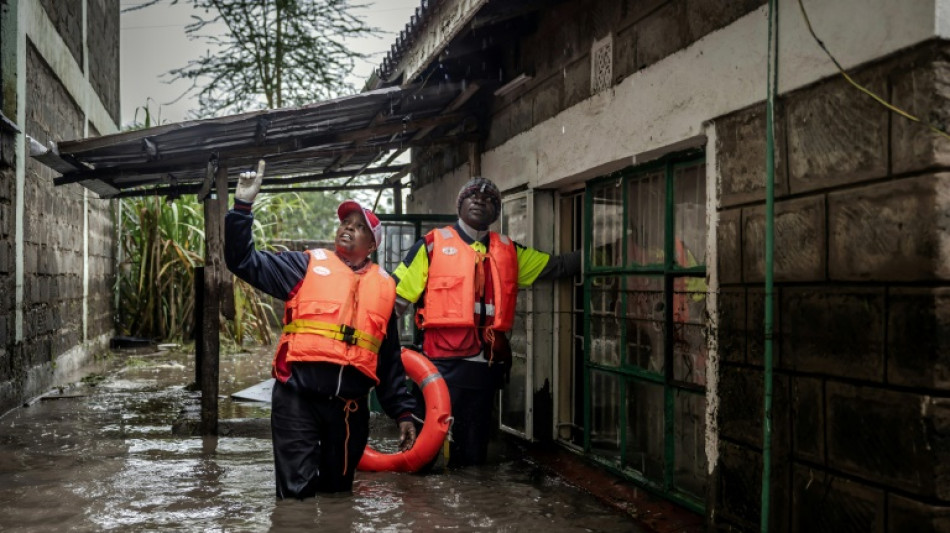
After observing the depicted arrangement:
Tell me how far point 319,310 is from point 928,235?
270cm

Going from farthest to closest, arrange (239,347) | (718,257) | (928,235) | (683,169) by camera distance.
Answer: (239,347) → (683,169) → (718,257) → (928,235)

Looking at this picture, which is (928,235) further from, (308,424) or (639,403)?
(308,424)

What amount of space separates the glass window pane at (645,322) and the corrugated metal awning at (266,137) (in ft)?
8.25

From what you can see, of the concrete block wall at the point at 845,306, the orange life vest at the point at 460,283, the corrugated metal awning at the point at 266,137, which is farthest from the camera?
the corrugated metal awning at the point at 266,137

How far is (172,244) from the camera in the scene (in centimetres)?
1345

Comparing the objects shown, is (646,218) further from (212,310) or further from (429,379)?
(212,310)

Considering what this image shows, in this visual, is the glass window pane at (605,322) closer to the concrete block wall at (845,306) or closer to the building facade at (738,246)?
the building facade at (738,246)

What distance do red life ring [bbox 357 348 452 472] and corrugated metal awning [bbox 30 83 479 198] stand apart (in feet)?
7.53

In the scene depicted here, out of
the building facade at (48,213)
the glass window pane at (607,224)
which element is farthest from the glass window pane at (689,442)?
the building facade at (48,213)

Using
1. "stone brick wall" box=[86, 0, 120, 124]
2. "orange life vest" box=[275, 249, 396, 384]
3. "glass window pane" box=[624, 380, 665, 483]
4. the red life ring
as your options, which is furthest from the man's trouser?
"stone brick wall" box=[86, 0, 120, 124]

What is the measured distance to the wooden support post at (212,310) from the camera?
6.62 m

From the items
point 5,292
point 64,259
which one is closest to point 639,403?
point 5,292

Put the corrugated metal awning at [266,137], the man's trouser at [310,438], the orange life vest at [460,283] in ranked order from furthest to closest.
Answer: the corrugated metal awning at [266,137] < the orange life vest at [460,283] < the man's trouser at [310,438]

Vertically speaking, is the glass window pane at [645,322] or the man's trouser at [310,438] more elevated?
the glass window pane at [645,322]
